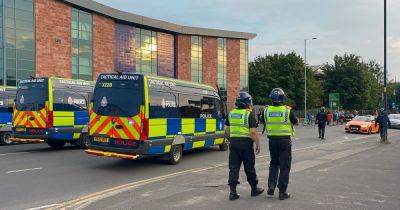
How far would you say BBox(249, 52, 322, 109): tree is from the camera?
67.3m

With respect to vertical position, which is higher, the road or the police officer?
the police officer

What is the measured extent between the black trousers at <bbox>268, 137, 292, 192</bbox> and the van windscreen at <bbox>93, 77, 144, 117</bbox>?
4.64m

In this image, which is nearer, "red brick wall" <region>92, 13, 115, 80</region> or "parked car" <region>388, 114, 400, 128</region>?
"parked car" <region>388, 114, 400, 128</region>

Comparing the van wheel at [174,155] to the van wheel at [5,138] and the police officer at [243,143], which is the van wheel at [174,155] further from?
the van wheel at [5,138]

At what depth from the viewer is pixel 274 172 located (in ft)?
26.1

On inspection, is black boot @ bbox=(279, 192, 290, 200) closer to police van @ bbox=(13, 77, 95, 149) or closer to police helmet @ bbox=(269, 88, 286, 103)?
police helmet @ bbox=(269, 88, 286, 103)

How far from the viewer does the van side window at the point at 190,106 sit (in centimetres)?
1357

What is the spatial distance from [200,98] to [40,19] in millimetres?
24931

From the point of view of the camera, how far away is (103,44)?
138 feet

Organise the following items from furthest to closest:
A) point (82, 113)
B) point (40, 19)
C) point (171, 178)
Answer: point (40, 19)
point (82, 113)
point (171, 178)

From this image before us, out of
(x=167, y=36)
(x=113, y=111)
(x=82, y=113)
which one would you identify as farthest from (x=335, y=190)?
(x=167, y=36)

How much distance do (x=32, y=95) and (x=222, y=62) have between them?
136 ft

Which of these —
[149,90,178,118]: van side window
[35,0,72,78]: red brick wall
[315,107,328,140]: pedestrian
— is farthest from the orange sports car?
[35,0,72,78]: red brick wall

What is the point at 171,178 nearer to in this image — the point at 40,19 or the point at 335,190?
the point at 335,190
